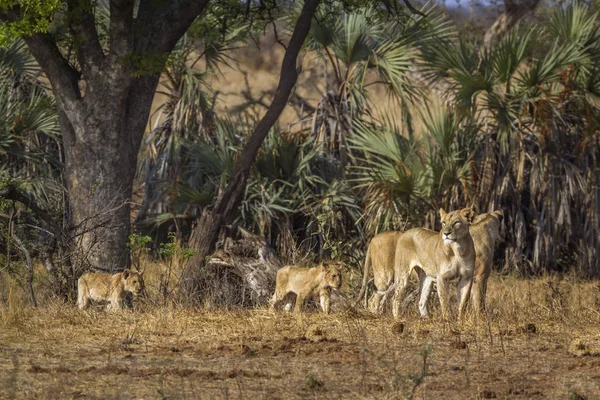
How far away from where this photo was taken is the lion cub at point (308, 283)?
36.2ft

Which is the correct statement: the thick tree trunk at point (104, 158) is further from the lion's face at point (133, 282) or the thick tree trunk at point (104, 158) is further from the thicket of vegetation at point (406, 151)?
the thicket of vegetation at point (406, 151)

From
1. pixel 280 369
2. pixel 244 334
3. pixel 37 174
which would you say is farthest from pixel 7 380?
pixel 37 174

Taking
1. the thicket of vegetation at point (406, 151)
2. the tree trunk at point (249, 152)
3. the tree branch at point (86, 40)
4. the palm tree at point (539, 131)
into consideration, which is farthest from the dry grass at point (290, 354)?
the palm tree at point (539, 131)

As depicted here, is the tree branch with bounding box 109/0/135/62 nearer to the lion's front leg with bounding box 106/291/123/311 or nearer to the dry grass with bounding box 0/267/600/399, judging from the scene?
the lion's front leg with bounding box 106/291/123/311

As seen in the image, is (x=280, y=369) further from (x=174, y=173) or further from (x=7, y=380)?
(x=174, y=173)

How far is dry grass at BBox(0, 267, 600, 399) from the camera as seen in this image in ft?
23.2

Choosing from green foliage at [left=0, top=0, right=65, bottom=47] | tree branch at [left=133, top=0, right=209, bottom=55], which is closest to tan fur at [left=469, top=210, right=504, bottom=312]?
tree branch at [left=133, top=0, right=209, bottom=55]

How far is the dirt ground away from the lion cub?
1.97 ft

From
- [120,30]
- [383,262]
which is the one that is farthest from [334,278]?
[120,30]

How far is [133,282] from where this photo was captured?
11969mm

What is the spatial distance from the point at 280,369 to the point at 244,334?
1.55m

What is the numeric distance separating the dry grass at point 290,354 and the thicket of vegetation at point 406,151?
19.8ft

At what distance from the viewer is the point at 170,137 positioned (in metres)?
19.6

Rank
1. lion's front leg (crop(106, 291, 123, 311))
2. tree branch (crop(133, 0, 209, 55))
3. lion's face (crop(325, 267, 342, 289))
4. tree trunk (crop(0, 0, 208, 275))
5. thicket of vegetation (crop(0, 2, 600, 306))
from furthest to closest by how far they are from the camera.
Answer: thicket of vegetation (crop(0, 2, 600, 306)) < tree branch (crop(133, 0, 209, 55)) < tree trunk (crop(0, 0, 208, 275)) < lion's front leg (crop(106, 291, 123, 311)) < lion's face (crop(325, 267, 342, 289))
